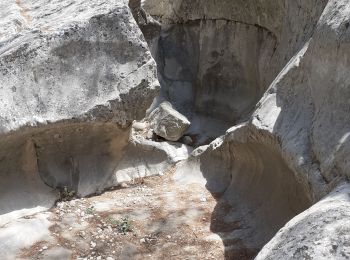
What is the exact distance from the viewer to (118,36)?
5516 millimetres

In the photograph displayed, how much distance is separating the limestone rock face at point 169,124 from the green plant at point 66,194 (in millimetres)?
2237

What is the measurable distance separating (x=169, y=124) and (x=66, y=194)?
241 cm

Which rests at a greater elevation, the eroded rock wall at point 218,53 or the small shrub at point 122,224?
the eroded rock wall at point 218,53

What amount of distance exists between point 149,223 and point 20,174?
140cm

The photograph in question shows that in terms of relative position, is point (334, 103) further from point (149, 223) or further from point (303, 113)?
point (149, 223)

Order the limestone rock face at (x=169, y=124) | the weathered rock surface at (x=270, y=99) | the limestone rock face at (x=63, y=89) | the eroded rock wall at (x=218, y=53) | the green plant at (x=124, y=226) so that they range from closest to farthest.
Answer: the weathered rock surface at (x=270, y=99) < the green plant at (x=124, y=226) < the limestone rock face at (x=63, y=89) < the eroded rock wall at (x=218, y=53) < the limestone rock face at (x=169, y=124)

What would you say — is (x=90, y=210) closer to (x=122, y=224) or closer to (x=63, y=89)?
(x=122, y=224)

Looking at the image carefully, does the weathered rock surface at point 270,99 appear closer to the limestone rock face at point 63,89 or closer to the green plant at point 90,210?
the limestone rock face at point 63,89

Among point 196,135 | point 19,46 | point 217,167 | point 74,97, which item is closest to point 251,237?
point 217,167

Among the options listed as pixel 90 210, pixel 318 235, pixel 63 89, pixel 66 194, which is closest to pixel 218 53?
pixel 63 89

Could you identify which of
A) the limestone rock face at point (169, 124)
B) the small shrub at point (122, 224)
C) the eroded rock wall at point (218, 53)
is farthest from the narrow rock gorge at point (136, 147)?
the limestone rock face at point (169, 124)

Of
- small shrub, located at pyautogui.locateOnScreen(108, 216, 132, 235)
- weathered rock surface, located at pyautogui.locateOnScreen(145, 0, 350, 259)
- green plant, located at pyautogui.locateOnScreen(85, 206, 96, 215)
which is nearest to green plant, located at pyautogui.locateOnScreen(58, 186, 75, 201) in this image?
green plant, located at pyautogui.locateOnScreen(85, 206, 96, 215)

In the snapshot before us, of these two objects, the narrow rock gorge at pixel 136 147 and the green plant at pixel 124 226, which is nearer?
the narrow rock gorge at pixel 136 147

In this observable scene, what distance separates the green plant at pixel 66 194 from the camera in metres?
5.61
